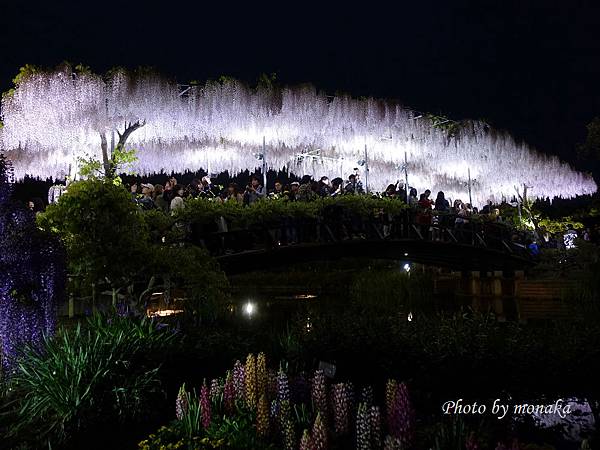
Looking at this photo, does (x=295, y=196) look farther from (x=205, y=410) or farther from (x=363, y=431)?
(x=363, y=431)

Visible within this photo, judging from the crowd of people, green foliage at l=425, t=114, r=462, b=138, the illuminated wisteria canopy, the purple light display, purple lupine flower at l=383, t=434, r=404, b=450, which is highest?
green foliage at l=425, t=114, r=462, b=138

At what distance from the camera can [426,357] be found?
19.8 feet

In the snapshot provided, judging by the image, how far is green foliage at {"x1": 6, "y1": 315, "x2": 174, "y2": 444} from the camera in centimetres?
546

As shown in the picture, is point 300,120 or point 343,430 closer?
point 343,430

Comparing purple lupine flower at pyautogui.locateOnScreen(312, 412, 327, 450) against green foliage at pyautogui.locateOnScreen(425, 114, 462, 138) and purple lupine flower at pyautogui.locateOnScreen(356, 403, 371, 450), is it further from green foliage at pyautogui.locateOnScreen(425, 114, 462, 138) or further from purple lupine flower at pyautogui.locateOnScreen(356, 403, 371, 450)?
green foliage at pyautogui.locateOnScreen(425, 114, 462, 138)

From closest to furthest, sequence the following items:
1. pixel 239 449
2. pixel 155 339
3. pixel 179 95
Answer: pixel 239 449 < pixel 155 339 < pixel 179 95

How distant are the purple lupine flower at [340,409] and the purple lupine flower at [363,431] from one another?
0.35 m

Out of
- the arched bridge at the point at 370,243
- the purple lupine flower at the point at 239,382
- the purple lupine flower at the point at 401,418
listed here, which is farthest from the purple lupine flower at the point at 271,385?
the arched bridge at the point at 370,243

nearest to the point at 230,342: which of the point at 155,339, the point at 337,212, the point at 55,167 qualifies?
the point at 155,339

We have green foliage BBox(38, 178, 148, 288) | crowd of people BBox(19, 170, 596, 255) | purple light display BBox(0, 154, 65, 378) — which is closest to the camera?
purple light display BBox(0, 154, 65, 378)

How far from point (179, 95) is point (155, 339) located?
33.7 feet

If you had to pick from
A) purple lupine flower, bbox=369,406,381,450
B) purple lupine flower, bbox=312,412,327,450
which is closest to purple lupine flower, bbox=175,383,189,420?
purple lupine flower, bbox=312,412,327,450

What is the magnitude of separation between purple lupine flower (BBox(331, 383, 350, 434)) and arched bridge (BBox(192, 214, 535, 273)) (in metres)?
7.61

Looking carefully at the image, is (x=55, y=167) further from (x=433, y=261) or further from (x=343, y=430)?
(x=343, y=430)
